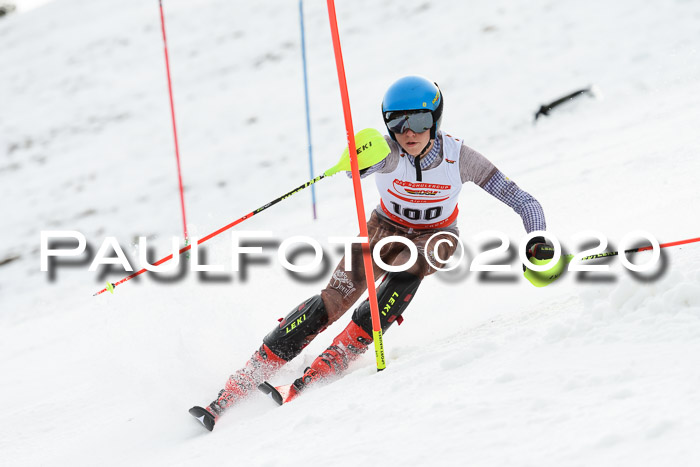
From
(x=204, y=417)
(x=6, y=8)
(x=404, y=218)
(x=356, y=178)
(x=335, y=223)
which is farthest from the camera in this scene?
(x=6, y=8)

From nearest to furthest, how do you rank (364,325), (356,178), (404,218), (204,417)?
(356,178) < (204,417) < (364,325) < (404,218)

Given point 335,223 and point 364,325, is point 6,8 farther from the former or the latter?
point 364,325

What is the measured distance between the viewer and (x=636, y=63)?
33.3 ft

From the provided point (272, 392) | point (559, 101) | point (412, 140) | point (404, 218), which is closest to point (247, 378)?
point (272, 392)

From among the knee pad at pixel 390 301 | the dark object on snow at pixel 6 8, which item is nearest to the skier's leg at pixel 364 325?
the knee pad at pixel 390 301

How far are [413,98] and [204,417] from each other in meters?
1.92

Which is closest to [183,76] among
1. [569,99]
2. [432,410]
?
[569,99]

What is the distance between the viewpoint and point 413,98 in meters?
3.33

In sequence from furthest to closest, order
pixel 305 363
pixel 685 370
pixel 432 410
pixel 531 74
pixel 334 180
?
pixel 531 74 → pixel 334 180 → pixel 305 363 → pixel 432 410 → pixel 685 370

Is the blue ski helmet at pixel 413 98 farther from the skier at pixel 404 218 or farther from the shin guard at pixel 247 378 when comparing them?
the shin guard at pixel 247 378

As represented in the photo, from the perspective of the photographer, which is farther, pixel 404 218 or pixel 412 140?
pixel 404 218

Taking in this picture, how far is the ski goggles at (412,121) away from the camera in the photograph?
3.36 metres

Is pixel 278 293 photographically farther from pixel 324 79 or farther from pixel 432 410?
pixel 324 79

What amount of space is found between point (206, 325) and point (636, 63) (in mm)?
8450
